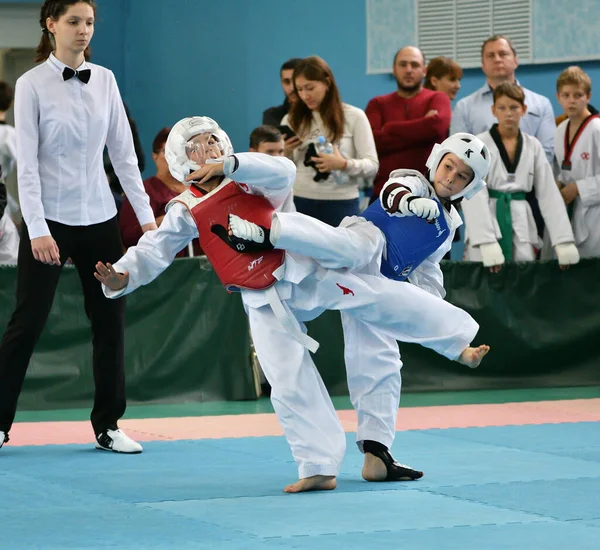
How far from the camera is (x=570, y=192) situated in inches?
293

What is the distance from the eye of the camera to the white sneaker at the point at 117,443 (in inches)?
192

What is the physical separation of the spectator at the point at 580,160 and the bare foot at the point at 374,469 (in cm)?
382

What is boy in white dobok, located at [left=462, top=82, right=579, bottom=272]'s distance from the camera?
714 centimetres

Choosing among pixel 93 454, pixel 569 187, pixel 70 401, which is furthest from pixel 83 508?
pixel 569 187

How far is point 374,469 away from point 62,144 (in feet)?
6.28

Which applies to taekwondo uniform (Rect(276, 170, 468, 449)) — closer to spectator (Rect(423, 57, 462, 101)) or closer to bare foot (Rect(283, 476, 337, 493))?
bare foot (Rect(283, 476, 337, 493))

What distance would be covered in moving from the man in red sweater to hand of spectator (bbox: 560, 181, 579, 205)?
34.6 inches

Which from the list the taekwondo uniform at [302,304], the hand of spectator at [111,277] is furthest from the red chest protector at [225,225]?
the hand of spectator at [111,277]

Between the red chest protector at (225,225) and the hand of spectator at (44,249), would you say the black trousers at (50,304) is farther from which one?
the red chest protector at (225,225)

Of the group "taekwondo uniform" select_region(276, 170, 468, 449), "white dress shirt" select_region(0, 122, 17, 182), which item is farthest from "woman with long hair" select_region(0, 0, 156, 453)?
"white dress shirt" select_region(0, 122, 17, 182)

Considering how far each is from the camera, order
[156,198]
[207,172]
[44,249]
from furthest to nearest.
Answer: [156,198] < [44,249] < [207,172]

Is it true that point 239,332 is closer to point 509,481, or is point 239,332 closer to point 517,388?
point 517,388

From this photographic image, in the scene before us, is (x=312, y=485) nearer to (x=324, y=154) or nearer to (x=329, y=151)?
(x=324, y=154)

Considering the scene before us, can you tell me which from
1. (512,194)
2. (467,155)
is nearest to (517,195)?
(512,194)
